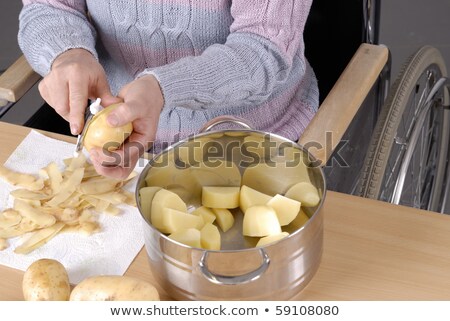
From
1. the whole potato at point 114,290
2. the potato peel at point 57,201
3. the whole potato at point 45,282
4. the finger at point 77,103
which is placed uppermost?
the finger at point 77,103

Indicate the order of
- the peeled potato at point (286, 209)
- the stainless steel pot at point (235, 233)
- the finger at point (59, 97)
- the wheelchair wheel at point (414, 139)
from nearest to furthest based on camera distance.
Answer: the stainless steel pot at point (235, 233), the peeled potato at point (286, 209), the finger at point (59, 97), the wheelchair wheel at point (414, 139)

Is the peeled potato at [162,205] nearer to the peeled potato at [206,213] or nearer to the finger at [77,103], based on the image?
the peeled potato at [206,213]

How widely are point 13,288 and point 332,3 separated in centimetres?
76

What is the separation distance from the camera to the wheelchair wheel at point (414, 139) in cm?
127

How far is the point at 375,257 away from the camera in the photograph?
3.18 feet

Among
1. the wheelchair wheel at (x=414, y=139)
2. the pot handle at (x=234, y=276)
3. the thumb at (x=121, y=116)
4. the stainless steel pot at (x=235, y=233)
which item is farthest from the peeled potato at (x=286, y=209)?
the wheelchair wheel at (x=414, y=139)

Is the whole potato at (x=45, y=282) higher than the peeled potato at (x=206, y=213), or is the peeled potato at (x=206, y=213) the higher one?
the peeled potato at (x=206, y=213)

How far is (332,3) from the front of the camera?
139cm

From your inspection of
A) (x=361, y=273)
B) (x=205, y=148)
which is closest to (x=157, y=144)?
(x=205, y=148)

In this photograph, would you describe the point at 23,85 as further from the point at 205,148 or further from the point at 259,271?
the point at 259,271

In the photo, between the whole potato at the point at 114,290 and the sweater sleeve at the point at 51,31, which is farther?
the sweater sleeve at the point at 51,31

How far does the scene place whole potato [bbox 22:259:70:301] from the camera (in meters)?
0.90

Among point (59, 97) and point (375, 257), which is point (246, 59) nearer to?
point (59, 97)

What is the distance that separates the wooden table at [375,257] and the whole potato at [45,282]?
0.17 ft
